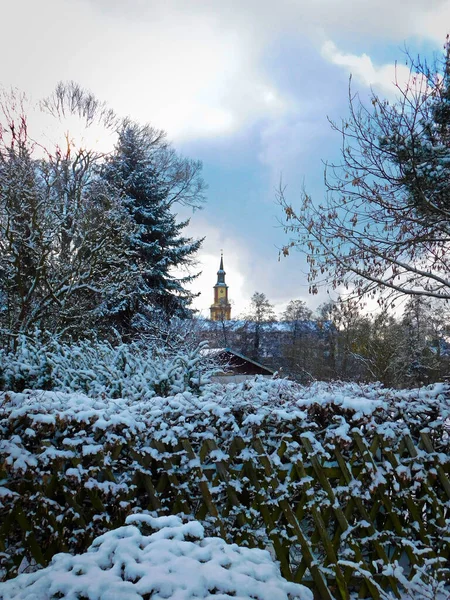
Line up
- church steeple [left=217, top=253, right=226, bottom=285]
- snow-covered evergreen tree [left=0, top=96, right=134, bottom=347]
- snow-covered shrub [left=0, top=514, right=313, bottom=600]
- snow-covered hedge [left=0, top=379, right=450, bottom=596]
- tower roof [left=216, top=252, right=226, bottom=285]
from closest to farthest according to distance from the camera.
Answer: snow-covered shrub [left=0, top=514, right=313, bottom=600]
snow-covered hedge [left=0, top=379, right=450, bottom=596]
snow-covered evergreen tree [left=0, top=96, right=134, bottom=347]
church steeple [left=217, top=253, right=226, bottom=285]
tower roof [left=216, top=252, right=226, bottom=285]

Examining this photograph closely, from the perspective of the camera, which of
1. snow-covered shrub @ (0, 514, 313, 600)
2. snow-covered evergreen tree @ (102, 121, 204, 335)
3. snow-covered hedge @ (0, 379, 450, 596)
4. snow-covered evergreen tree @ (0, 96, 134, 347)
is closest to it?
snow-covered shrub @ (0, 514, 313, 600)

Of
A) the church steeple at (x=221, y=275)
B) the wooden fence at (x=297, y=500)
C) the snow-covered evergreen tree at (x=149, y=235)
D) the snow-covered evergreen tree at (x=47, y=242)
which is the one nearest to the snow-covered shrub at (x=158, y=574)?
the wooden fence at (x=297, y=500)

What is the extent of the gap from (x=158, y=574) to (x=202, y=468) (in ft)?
3.68

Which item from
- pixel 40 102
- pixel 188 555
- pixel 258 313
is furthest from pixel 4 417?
pixel 258 313

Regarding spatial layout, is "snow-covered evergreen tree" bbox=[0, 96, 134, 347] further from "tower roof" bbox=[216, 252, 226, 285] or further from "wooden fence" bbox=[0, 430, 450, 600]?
"tower roof" bbox=[216, 252, 226, 285]

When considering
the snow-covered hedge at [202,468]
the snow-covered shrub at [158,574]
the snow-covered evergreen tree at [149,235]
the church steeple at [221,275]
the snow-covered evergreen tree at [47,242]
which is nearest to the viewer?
the snow-covered shrub at [158,574]

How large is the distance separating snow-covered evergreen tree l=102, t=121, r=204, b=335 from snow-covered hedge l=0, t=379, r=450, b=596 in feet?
38.8

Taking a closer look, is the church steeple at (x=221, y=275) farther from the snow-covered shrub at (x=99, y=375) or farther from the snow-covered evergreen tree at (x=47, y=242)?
the snow-covered shrub at (x=99, y=375)

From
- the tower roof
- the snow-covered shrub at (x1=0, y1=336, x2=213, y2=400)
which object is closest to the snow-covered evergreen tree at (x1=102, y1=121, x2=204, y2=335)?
the snow-covered shrub at (x1=0, y1=336, x2=213, y2=400)

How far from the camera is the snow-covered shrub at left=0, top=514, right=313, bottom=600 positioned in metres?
1.42

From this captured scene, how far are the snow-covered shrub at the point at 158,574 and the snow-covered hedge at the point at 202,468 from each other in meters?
0.79

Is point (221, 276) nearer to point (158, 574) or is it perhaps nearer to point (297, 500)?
point (297, 500)

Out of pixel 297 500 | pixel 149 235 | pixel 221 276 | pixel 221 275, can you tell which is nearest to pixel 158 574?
pixel 297 500

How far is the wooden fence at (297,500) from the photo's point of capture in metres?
2.48
